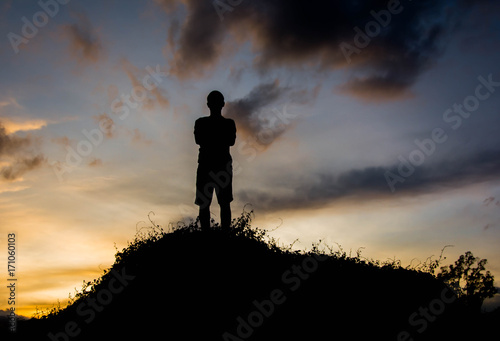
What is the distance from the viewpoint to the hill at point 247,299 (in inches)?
315

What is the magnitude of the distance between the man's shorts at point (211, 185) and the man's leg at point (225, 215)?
0.42 feet

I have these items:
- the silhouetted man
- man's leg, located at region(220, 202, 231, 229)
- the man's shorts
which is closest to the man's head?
the silhouetted man

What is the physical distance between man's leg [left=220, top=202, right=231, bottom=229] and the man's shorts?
0.42 feet

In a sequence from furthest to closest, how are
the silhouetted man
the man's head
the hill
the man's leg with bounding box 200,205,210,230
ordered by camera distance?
1. the man's head
2. the silhouetted man
3. the man's leg with bounding box 200,205,210,230
4. the hill

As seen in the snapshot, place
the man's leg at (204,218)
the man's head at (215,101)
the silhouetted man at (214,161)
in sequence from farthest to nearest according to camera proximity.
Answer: the man's head at (215,101), the silhouetted man at (214,161), the man's leg at (204,218)

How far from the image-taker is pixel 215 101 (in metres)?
11.5

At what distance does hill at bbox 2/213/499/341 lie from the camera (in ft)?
26.3

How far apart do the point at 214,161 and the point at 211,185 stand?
732 mm

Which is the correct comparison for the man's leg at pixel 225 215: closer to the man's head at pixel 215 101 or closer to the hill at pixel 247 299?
the hill at pixel 247 299

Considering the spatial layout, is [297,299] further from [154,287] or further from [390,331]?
[154,287]

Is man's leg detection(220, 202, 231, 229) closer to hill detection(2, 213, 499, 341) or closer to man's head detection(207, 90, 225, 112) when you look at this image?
hill detection(2, 213, 499, 341)

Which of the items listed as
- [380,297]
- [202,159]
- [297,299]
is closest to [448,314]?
[380,297]

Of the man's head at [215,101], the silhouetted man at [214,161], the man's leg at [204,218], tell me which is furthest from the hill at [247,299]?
the man's head at [215,101]

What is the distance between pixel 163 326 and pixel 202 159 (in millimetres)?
5094
